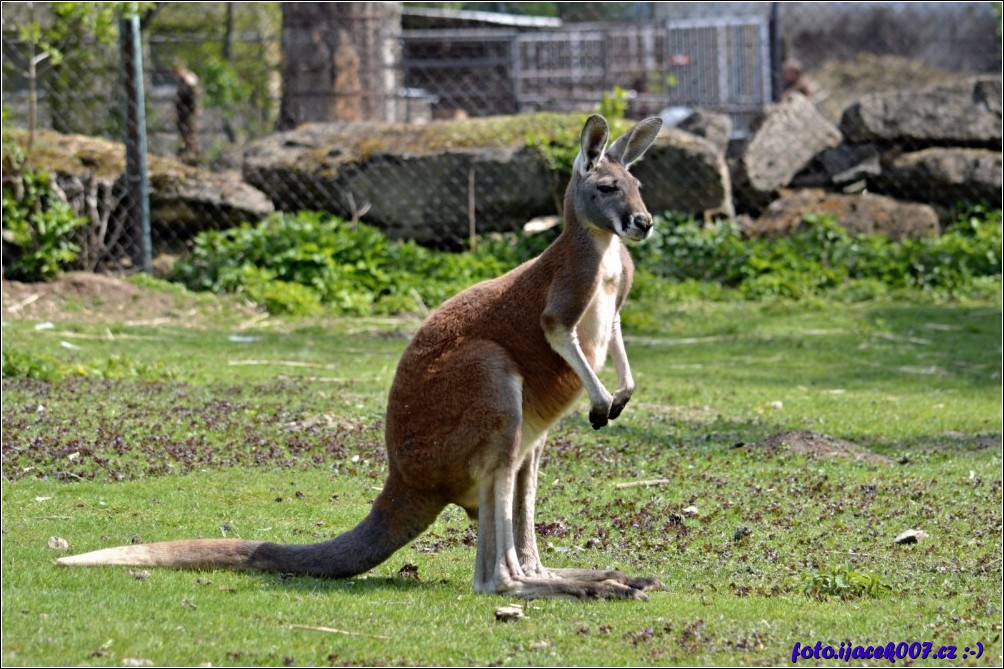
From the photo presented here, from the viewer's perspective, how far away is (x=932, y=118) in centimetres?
1474

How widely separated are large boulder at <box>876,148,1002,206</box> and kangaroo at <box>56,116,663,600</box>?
9.87m

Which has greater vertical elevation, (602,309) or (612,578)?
(602,309)

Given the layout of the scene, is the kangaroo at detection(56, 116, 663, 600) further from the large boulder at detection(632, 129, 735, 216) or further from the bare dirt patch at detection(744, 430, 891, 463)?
the large boulder at detection(632, 129, 735, 216)

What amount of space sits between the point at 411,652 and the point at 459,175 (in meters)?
10.2

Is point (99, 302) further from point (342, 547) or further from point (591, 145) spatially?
point (591, 145)

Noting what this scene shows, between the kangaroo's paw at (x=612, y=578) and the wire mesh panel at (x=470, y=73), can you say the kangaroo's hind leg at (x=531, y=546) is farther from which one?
the wire mesh panel at (x=470, y=73)

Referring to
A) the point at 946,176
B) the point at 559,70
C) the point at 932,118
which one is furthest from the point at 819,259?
the point at 559,70

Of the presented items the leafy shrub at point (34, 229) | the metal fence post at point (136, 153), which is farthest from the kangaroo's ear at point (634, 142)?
the metal fence post at point (136, 153)

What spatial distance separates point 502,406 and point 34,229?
8690 mm

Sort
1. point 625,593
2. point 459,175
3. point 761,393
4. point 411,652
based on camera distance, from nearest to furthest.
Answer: point 411,652 → point 625,593 → point 761,393 → point 459,175

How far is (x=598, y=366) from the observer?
5223mm

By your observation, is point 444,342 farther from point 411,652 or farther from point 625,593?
point 411,652

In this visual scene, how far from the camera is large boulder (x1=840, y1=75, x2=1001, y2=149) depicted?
14.7 metres

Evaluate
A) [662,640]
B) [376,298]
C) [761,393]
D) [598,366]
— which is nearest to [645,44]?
[376,298]
